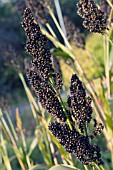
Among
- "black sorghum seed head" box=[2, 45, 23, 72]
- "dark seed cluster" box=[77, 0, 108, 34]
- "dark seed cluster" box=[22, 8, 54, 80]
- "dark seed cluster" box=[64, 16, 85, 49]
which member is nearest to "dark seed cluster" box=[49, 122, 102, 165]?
"dark seed cluster" box=[22, 8, 54, 80]

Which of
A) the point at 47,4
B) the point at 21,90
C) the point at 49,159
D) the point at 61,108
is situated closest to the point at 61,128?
the point at 61,108

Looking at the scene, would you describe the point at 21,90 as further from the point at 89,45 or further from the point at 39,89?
the point at 39,89

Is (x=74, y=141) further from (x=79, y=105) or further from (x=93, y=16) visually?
(x=93, y=16)

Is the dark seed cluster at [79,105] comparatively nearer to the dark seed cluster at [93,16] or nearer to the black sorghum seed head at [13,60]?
the dark seed cluster at [93,16]

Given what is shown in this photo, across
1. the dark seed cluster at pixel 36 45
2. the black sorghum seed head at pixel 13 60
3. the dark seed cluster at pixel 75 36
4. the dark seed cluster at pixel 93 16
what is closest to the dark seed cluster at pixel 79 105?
the dark seed cluster at pixel 36 45

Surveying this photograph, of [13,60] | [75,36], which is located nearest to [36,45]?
[75,36]

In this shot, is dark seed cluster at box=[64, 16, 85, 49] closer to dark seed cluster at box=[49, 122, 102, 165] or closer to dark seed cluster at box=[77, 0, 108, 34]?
dark seed cluster at box=[77, 0, 108, 34]
